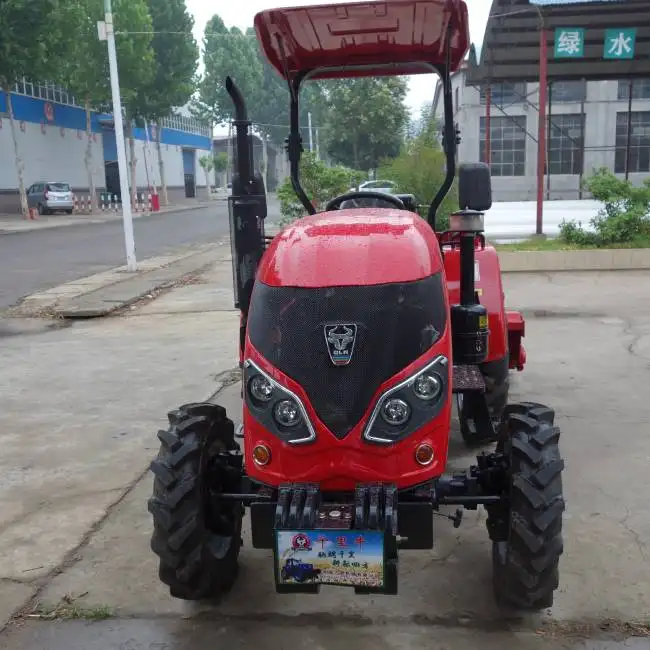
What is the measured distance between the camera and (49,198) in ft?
119

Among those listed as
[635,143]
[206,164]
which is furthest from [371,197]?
[206,164]

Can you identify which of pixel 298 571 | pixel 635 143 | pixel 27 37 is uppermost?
pixel 27 37

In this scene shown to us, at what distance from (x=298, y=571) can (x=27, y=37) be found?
1125 inches

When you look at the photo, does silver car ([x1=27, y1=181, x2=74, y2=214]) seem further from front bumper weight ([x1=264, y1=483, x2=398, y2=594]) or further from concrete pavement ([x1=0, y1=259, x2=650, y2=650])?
front bumper weight ([x1=264, y1=483, x2=398, y2=594])

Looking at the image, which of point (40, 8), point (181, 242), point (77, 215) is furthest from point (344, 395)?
point (77, 215)

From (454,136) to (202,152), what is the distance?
67.2 metres

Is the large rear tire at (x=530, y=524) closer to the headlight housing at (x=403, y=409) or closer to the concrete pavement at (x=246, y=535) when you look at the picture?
the concrete pavement at (x=246, y=535)

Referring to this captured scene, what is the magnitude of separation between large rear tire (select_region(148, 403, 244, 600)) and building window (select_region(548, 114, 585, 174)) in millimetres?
31845

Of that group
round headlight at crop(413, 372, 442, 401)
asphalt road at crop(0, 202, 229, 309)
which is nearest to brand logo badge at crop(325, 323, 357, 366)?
round headlight at crop(413, 372, 442, 401)

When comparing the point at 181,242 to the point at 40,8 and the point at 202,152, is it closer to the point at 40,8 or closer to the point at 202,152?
the point at 40,8

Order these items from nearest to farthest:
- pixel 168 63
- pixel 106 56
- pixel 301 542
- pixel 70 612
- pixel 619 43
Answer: pixel 301 542
pixel 70 612
pixel 619 43
pixel 106 56
pixel 168 63

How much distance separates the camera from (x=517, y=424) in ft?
10.6

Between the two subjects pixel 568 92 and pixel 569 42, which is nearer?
pixel 569 42

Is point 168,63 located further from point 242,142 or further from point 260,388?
point 260,388
